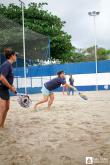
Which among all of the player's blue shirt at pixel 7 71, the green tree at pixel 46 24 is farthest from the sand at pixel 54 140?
the green tree at pixel 46 24

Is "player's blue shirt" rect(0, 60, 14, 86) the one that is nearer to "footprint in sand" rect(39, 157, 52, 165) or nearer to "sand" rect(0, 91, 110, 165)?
"sand" rect(0, 91, 110, 165)

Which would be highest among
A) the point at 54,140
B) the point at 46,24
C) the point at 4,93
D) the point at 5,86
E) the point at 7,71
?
the point at 46,24

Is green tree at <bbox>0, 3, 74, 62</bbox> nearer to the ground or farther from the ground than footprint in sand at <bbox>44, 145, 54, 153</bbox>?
farther from the ground

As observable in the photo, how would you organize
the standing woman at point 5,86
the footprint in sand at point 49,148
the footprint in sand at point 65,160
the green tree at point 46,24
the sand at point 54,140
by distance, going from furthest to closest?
the green tree at point 46,24 < the standing woman at point 5,86 < the footprint in sand at point 49,148 < the sand at point 54,140 < the footprint in sand at point 65,160

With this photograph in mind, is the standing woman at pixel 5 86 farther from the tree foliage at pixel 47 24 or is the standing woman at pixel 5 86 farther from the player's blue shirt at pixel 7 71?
the tree foliage at pixel 47 24

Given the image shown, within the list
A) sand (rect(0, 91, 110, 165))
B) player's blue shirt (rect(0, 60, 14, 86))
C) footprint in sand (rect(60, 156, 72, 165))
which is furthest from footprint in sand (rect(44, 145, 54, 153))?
player's blue shirt (rect(0, 60, 14, 86))

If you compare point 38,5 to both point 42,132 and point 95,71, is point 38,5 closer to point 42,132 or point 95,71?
point 95,71

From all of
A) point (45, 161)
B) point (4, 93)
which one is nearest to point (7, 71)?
point (4, 93)

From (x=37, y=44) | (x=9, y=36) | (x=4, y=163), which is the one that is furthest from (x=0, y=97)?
(x=37, y=44)

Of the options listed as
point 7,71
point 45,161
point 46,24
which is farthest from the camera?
point 46,24

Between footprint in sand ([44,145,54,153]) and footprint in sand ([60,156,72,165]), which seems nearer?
footprint in sand ([60,156,72,165])

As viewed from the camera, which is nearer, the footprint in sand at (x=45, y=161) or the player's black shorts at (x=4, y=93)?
the footprint in sand at (x=45, y=161)

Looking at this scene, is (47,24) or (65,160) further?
(47,24)

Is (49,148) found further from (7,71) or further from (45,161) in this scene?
(7,71)
